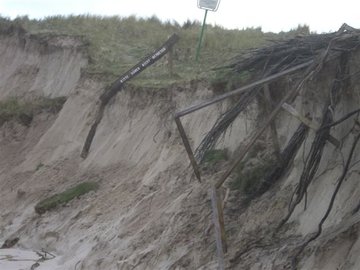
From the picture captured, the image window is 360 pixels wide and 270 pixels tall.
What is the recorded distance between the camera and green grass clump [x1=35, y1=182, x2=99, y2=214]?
18078 millimetres

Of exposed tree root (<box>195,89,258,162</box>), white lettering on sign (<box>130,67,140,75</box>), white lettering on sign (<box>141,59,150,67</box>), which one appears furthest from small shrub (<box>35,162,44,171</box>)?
exposed tree root (<box>195,89,258,162</box>)

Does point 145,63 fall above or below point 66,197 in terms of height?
above

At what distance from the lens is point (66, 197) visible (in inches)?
717

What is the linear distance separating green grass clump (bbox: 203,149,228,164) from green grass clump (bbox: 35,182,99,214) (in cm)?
476

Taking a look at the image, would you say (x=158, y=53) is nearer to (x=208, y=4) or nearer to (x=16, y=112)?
(x=208, y=4)

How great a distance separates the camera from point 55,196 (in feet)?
61.6

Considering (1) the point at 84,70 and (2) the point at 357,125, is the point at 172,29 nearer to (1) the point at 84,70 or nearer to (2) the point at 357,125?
(1) the point at 84,70

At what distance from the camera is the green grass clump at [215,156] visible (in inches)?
549

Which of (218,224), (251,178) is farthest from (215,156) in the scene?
(218,224)

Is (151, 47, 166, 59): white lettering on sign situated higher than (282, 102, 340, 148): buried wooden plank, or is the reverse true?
(151, 47, 166, 59): white lettering on sign

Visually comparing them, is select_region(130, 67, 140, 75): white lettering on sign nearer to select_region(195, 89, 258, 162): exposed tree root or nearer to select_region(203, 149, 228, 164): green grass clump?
select_region(203, 149, 228, 164): green grass clump

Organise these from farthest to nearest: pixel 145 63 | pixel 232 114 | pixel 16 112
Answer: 1. pixel 16 112
2. pixel 145 63
3. pixel 232 114

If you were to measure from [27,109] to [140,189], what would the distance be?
11005 mm

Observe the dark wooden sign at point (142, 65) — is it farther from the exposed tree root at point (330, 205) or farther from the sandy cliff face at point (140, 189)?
the exposed tree root at point (330, 205)
